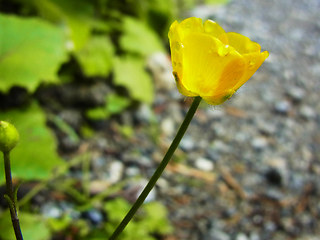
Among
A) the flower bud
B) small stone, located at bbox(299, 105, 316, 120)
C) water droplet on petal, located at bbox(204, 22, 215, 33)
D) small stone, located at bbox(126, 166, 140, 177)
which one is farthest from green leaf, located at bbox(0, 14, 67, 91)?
small stone, located at bbox(299, 105, 316, 120)

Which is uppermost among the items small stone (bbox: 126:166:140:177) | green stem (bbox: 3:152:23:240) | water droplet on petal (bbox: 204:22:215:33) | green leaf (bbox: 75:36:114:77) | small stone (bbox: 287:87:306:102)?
small stone (bbox: 287:87:306:102)

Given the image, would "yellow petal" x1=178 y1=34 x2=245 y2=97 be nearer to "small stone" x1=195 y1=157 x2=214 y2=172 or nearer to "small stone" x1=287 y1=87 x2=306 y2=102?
"small stone" x1=195 y1=157 x2=214 y2=172

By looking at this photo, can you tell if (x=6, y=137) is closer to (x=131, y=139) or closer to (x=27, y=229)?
(x=27, y=229)

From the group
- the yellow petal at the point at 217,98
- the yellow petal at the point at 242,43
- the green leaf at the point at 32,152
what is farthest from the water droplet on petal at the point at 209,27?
the green leaf at the point at 32,152

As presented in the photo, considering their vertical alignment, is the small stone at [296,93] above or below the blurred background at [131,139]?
above

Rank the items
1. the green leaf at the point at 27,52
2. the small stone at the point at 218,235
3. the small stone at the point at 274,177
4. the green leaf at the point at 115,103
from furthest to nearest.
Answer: the green leaf at the point at 115,103
the small stone at the point at 274,177
the small stone at the point at 218,235
the green leaf at the point at 27,52

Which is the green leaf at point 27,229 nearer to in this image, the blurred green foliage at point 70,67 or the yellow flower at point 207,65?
the blurred green foliage at point 70,67

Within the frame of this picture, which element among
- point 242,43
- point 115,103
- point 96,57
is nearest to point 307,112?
point 115,103
